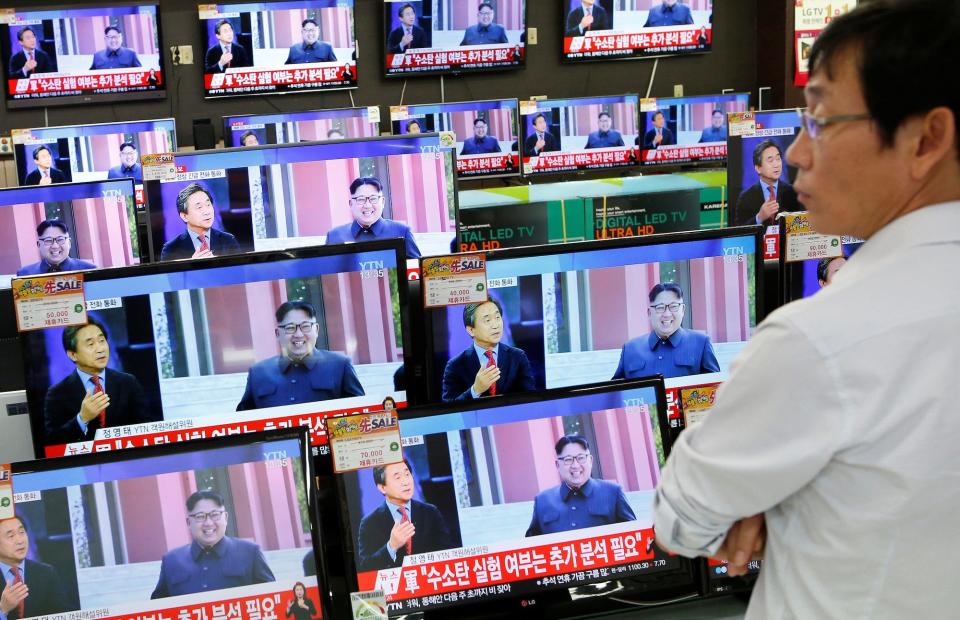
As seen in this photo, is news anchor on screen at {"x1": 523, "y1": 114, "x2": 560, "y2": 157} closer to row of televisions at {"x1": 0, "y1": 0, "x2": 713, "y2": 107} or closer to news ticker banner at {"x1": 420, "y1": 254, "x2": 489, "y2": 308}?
row of televisions at {"x1": 0, "y1": 0, "x2": 713, "y2": 107}

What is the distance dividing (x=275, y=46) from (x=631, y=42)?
2598 mm

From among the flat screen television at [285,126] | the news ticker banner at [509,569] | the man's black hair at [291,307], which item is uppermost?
the flat screen television at [285,126]

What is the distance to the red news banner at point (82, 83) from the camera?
652 cm

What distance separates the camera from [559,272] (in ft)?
6.03

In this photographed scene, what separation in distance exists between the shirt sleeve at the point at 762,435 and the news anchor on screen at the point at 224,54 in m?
6.32

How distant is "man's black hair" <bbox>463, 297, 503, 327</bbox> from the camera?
183cm

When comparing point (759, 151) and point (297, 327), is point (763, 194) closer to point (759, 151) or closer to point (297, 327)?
point (759, 151)

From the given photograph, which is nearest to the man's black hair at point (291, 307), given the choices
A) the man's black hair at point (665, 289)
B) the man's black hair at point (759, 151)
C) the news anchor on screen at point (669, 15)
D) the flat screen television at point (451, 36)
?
the man's black hair at point (665, 289)

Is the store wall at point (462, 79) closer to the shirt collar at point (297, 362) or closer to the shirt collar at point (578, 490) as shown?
the shirt collar at point (297, 362)

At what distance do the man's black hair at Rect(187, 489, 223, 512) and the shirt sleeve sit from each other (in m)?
0.77

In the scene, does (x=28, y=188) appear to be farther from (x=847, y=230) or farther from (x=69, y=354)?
(x=847, y=230)

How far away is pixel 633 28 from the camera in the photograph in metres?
7.33

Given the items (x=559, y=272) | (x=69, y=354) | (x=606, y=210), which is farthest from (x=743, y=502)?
(x=606, y=210)

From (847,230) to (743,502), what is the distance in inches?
12.0
